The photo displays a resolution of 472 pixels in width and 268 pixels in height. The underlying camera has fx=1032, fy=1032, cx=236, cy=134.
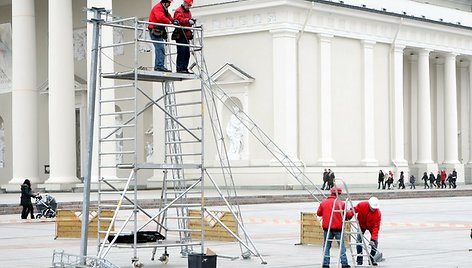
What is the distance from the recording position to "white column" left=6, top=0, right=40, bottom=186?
56.7 m

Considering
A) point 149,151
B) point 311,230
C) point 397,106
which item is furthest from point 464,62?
point 311,230

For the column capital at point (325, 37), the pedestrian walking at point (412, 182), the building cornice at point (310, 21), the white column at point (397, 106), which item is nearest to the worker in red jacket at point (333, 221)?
the building cornice at point (310, 21)

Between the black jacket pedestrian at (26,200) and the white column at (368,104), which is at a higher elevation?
the white column at (368,104)

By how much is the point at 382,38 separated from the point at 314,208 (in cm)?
2436

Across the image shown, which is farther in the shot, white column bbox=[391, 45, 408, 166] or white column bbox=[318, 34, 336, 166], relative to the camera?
white column bbox=[391, 45, 408, 166]

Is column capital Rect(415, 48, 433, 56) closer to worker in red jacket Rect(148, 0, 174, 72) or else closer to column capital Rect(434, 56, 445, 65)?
column capital Rect(434, 56, 445, 65)

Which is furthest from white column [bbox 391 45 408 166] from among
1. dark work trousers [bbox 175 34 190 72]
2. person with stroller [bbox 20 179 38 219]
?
dark work trousers [bbox 175 34 190 72]

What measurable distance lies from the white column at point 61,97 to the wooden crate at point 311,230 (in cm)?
3133

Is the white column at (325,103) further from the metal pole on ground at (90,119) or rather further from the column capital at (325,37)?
the metal pole on ground at (90,119)

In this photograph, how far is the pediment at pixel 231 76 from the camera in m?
56.9

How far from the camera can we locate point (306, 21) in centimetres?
5631

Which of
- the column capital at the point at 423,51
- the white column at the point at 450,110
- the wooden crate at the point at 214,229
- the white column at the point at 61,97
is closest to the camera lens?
the wooden crate at the point at 214,229

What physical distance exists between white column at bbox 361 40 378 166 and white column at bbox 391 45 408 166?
2274 millimetres

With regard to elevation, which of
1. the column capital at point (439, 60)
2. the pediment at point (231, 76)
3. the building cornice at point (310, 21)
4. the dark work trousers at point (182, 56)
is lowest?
the dark work trousers at point (182, 56)
